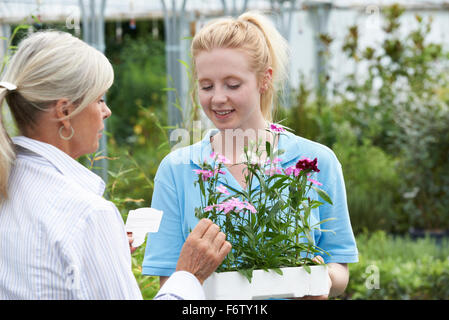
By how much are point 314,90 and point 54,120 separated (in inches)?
284

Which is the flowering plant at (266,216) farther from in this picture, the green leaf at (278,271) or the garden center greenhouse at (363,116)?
the garden center greenhouse at (363,116)

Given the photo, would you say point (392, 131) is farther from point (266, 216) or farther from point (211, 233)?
point (211, 233)

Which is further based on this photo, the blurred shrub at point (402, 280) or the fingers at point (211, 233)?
the blurred shrub at point (402, 280)

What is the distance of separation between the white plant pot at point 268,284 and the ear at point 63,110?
19.3 inches

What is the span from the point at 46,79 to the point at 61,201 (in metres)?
0.28

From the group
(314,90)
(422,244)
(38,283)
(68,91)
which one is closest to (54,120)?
(68,91)

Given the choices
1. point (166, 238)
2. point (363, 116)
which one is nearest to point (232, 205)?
point (166, 238)

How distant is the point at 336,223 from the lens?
1.80m

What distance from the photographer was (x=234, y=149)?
75.2 inches

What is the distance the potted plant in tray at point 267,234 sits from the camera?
1.47 metres

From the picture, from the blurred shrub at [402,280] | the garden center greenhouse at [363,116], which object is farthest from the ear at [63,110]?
the blurred shrub at [402,280]

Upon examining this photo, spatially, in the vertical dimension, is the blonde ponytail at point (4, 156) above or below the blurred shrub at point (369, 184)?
above

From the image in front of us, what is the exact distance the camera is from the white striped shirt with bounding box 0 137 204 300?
1239 mm
